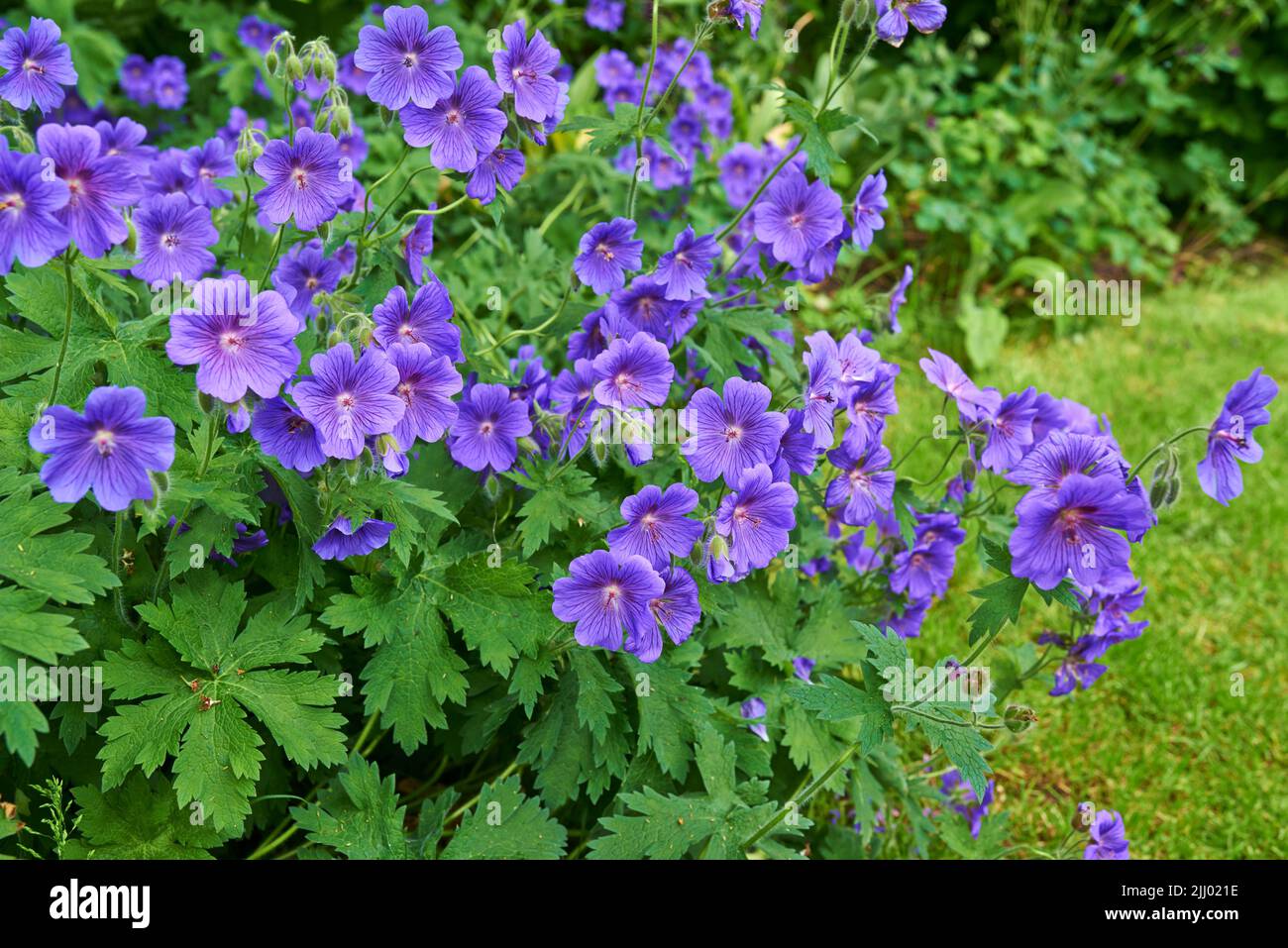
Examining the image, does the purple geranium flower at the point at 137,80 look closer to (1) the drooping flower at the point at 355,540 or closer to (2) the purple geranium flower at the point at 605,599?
(1) the drooping flower at the point at 355,540

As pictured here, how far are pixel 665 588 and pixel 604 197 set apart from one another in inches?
57.8

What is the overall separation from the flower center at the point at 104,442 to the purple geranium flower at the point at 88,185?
0.23 m

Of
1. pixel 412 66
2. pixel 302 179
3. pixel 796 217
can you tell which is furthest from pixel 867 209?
pixel 302 179

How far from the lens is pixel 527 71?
1.72 meters

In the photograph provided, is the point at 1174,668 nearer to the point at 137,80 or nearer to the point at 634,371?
the point at 634,371

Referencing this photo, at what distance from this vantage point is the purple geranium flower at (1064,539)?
146cm

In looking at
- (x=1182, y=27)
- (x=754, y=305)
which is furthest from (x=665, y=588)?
(x=1182, y=27)

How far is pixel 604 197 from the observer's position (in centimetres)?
282

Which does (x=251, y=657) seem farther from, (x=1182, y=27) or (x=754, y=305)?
(x=1182, y=27)

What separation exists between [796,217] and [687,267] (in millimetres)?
221

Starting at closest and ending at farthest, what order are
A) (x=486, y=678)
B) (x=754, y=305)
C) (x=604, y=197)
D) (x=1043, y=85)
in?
(x=486, y=678)
(x=754, y=305)
(x=604, y=197)
(x=1043, y=85)

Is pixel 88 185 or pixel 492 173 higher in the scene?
pixel 492 173
